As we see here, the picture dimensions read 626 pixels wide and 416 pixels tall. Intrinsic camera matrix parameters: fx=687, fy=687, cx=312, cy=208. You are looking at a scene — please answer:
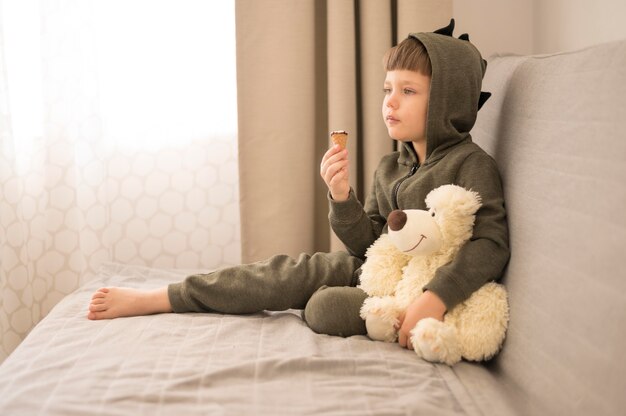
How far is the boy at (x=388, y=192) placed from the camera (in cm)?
138

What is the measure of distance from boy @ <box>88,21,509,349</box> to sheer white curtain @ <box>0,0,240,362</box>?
826 millimetres

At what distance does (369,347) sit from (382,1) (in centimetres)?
111

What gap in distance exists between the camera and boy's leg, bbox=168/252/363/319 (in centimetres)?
148

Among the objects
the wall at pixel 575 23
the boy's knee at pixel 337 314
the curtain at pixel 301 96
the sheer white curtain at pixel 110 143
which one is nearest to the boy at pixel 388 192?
the boy's knee at pixel 337 314

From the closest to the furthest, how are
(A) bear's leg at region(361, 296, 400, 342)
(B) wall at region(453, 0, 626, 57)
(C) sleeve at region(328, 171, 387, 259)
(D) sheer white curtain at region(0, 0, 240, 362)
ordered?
(A) bear's leg at region(361, 296, 400, 342), (C) sleeve at region(328, 171, 387, 259), (B) wall at region(453, 0, 626, 57), (D) sheer white curtain at region(0, 0, 240, 362)

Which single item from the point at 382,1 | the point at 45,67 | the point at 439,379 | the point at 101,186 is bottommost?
the point at 439,379

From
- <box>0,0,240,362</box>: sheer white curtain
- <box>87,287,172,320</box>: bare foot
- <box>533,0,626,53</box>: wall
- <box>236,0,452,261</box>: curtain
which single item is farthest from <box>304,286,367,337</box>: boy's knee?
<box>0,0,240,362</box>: sheer white curtain

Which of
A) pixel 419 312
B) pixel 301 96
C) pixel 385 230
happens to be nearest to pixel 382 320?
pixel 419 312

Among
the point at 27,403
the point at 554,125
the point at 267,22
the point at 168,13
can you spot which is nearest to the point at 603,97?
the point at 554,125

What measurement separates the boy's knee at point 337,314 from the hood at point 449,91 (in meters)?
0.35

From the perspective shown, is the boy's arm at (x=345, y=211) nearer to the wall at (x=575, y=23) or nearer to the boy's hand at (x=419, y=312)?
the boy's hand at (x=419, y=312)

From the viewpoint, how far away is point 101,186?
2.26 metres

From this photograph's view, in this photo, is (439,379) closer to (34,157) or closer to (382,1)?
(382,1)

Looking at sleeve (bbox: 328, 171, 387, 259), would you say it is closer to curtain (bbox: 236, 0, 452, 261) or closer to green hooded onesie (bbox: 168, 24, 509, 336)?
green hooded onesie (bbox: 168, 24, 509, 336)
